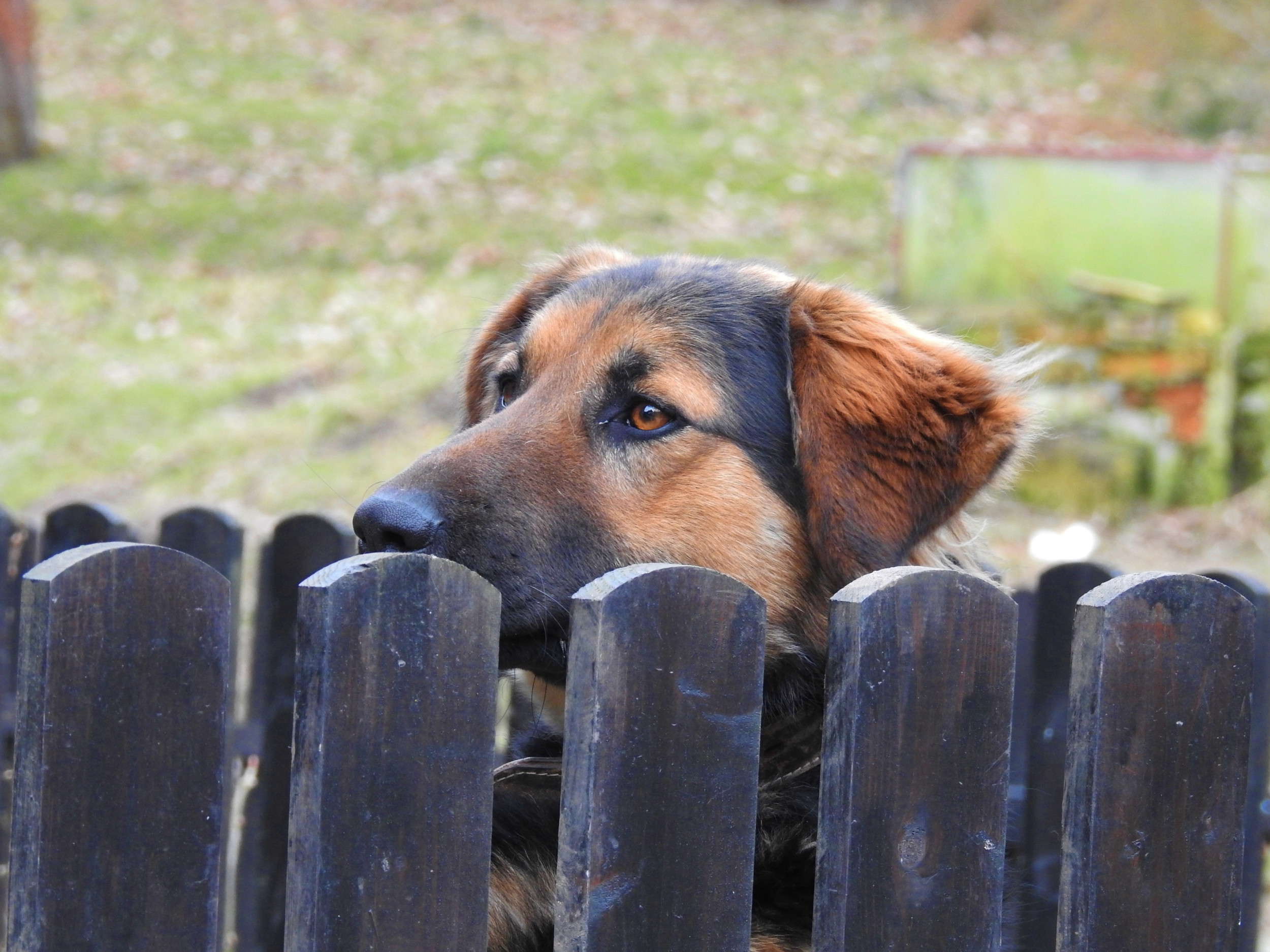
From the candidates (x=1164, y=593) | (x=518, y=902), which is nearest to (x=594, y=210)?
(x=518, y=902)

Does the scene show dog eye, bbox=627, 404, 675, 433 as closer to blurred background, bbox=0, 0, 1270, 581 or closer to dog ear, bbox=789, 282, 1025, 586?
dog ear, bbox=789, 282, 1025, 586

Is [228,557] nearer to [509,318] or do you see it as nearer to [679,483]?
[509,318]

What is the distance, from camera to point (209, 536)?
3754 mm

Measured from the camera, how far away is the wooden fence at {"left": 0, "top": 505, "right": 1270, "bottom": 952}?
1.61 meters

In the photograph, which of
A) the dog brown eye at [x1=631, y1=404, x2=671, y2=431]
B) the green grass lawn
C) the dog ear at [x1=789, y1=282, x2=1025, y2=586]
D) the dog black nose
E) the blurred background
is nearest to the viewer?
the dog black nose

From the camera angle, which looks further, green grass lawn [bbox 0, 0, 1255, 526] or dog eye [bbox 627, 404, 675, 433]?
green grass lawn [bbox 0, 0, 1255, 526]

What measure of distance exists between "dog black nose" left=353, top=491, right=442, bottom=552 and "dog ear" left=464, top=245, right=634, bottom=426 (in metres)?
1.38

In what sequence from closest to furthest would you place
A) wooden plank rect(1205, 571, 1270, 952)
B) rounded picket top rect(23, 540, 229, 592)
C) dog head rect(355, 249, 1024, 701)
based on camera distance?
1. rounded picket top rect(23, 540, 229, 592)
2. dog head rect(355, 249, 1024, 701)
3. wooden plank rect(1205, 571, 1270, 952)

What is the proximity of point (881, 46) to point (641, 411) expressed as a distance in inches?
878

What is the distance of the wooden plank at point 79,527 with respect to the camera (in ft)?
11.9

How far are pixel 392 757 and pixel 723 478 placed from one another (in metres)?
1.41

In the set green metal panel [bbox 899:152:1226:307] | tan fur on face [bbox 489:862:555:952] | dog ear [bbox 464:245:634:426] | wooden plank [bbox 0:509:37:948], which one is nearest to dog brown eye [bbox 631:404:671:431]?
dog ear [bbox 464:245:634:426]

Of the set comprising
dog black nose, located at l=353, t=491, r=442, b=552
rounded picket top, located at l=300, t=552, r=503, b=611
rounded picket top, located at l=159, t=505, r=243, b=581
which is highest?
rounded picket top, located at l=300, t=552, r=503, b=611

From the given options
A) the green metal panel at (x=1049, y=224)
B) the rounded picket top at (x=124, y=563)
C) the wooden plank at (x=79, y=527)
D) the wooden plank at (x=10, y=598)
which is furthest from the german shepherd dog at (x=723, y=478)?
the green metal panel at (x=1049, y=224)
